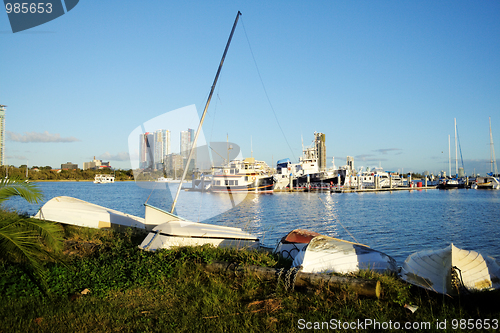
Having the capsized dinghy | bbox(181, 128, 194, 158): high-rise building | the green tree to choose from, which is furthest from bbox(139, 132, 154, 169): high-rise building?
the green tree

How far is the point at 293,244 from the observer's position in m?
9.84

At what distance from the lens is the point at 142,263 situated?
21.2ft

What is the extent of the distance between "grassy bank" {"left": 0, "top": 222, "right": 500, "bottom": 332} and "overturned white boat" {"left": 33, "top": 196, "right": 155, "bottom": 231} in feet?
17.6

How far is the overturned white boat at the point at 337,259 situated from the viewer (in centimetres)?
667

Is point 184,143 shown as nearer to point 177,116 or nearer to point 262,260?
point 177,116

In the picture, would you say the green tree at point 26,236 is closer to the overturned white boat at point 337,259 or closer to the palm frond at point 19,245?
the palm frond at point 19,245

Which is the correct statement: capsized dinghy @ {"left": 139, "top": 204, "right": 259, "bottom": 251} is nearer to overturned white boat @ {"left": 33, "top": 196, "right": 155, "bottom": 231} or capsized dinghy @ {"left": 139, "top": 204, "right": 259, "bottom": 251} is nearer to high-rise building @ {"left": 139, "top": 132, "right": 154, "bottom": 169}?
overturned white boat @ {"left": 33, "top": 196, "right": 155, "bottom": 231}

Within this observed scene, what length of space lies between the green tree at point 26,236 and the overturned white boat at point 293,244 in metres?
5.87

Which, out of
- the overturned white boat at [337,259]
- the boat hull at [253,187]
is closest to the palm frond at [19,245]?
the overturned white boat at [337,259]

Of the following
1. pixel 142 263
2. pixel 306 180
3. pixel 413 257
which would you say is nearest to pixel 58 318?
pixel 142 263

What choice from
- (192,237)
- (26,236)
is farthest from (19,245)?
(192,237)

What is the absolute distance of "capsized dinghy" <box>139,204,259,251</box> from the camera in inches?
325

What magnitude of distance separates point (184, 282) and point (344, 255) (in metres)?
3.53

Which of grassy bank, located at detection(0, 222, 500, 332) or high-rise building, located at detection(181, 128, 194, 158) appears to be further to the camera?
high-rise building, located at detection(181, 128, 194, 158)
